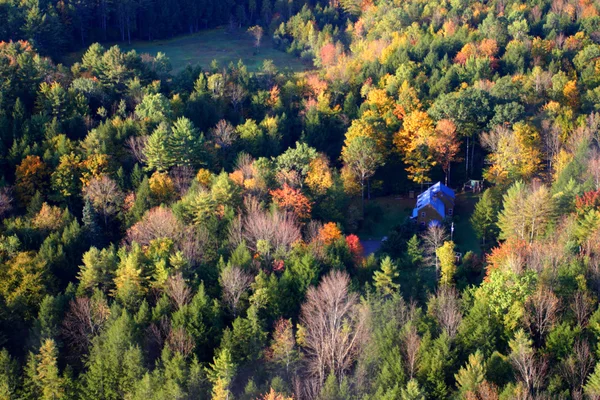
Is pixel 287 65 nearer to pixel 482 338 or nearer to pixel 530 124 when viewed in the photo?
pixel 530 124

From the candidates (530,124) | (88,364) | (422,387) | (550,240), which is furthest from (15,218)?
(530,124)

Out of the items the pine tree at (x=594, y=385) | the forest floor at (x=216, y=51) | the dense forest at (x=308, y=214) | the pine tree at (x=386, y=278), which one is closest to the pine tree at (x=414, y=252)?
the dense forest at (x=308, y=214)

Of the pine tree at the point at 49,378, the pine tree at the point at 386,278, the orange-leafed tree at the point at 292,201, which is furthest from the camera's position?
the orange-leafed tree at the point at 292,201

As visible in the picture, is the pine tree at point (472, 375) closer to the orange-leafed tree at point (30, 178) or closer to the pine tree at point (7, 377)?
the pine tree at point (7, 377)

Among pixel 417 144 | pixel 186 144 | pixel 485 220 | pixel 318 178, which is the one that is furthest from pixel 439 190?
pixel 186 144

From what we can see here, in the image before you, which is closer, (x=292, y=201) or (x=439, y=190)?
(x=292, y=201)

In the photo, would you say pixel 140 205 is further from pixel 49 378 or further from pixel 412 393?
pixel 412 393

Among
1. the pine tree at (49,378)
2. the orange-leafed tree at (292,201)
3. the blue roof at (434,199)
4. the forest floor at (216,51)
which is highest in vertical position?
the forest floor at (216,51)
